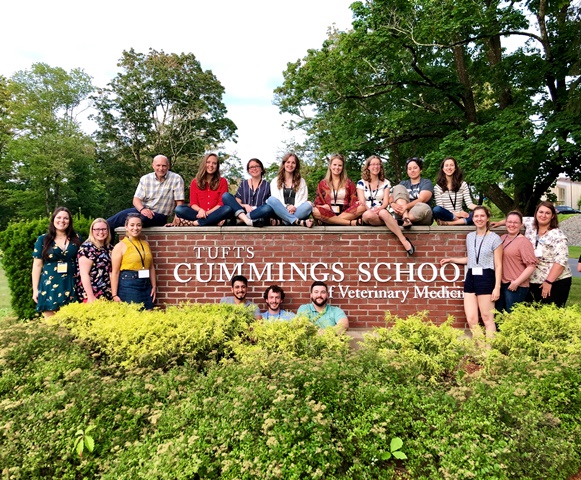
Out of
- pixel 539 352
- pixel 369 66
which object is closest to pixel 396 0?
pixel 369 66

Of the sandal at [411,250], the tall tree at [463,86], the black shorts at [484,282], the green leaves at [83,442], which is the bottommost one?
the green leaves at [83,442]

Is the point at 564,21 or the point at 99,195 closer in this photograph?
the point at 564,21

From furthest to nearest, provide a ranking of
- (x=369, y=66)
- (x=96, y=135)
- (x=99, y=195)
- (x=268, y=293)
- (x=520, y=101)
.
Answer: (x=99, y=195)
(x=96, y=135)
(x=369, y=66)
(x=520, y=101)
(x=268, y=293)

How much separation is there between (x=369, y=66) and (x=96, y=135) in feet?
80.6

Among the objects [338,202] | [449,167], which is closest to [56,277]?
[338,202]

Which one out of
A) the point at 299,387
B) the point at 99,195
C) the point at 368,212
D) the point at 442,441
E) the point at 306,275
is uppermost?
the point at 99,195

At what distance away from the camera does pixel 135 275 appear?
205 inches

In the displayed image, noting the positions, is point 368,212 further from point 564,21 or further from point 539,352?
point 564,21

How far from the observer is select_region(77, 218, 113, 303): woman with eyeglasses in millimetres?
4933

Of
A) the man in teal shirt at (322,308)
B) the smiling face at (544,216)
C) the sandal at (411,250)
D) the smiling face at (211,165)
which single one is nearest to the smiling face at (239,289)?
the man in teal shirt at (322,308)

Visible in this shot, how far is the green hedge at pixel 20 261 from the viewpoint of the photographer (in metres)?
6.32

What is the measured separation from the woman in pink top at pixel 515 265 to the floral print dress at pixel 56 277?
4.94 m

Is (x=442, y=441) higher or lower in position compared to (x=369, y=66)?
lower

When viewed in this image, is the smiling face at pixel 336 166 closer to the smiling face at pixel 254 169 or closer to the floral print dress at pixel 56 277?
the smiling face at pixel 254 169
